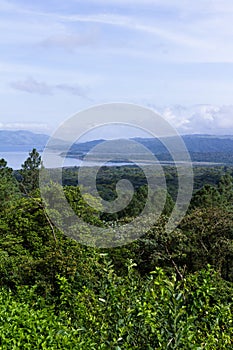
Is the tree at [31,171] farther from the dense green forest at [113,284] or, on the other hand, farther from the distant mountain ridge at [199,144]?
the distant mountain ridge at [199,144]

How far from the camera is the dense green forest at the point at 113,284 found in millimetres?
2408

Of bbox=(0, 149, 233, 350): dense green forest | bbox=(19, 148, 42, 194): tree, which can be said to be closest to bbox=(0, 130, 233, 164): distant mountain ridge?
bbox=(19, 148, 42, 194): tree

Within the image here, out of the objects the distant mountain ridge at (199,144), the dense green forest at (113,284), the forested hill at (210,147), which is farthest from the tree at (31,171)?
the forested hill at (210,147)

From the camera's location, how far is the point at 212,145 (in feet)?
260

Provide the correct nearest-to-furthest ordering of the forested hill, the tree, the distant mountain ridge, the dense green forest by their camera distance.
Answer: the dense green forest → the tree → the distant mountain ridge → the forested hill

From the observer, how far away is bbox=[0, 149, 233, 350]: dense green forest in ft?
7.90

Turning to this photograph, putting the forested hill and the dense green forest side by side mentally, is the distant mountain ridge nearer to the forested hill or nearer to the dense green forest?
the forested hill

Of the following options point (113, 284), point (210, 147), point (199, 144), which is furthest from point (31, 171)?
point (210, 147)

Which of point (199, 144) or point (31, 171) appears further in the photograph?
point (199, 144)

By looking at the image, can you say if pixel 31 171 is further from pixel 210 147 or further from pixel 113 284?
pixel 210 147

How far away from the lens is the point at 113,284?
2.67 m

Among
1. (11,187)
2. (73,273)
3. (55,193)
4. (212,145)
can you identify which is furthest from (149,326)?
(212,145)

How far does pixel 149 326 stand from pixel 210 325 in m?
0.45

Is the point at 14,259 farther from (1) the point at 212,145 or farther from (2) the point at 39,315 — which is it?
(1) the point at 212,145
